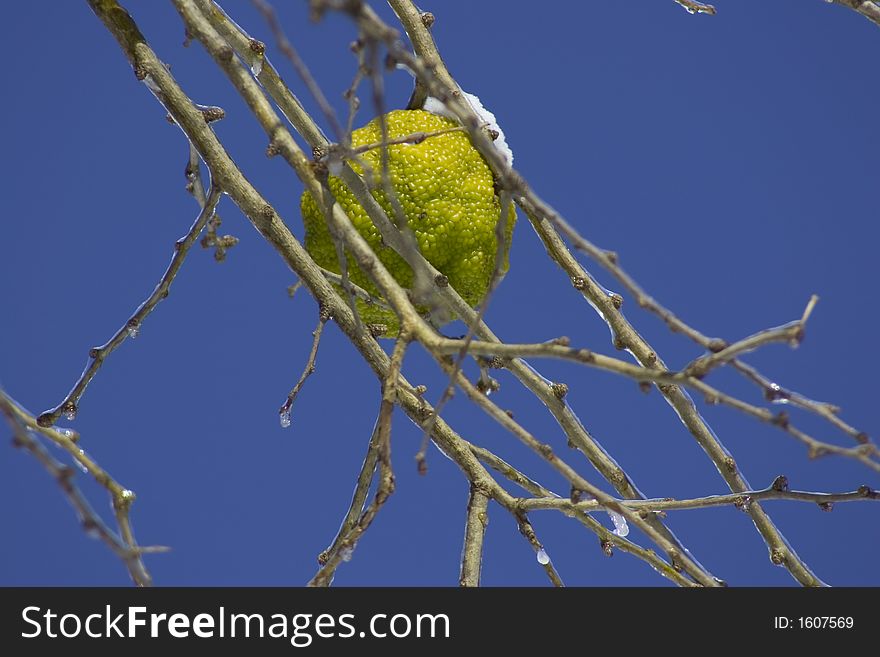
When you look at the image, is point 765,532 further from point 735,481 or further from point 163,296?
point 163,296

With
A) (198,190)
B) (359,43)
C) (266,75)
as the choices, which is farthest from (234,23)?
(359,43)

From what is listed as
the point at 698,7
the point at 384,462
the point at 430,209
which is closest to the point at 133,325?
the point at 430,209

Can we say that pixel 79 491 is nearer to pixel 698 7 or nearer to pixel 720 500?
pixel 720 500

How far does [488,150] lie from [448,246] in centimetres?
37

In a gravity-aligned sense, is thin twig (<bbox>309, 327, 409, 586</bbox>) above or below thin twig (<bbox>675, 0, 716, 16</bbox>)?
below

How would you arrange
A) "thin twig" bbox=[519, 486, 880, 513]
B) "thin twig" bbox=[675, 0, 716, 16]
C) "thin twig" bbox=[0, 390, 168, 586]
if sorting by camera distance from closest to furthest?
"thin twig" bbox=[0, 390, 168, 586]
"thin twig" bbox=[519, 486, 880, 513]
"thin twig" bbox=[675, 0, 716, 16]

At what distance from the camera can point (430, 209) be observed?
2.59 ft

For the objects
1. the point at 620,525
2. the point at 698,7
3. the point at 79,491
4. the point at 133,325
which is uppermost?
the point at 698,7

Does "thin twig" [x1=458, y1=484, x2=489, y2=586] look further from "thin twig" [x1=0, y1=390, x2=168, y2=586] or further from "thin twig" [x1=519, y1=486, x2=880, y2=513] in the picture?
"thin twig" [x1=0, y1=390, x2=168, y2=586]

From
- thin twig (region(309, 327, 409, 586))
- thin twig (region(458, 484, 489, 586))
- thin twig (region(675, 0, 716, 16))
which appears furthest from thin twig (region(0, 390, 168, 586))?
thin twig (region(675, 0, 716, 16))

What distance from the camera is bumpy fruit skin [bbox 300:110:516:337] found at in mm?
787

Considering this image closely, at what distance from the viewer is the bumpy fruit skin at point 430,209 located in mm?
787

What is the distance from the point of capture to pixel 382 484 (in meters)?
0.49

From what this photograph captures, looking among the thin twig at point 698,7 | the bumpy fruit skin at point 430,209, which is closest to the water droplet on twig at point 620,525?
the bumpy fruit skin at point 430,209
